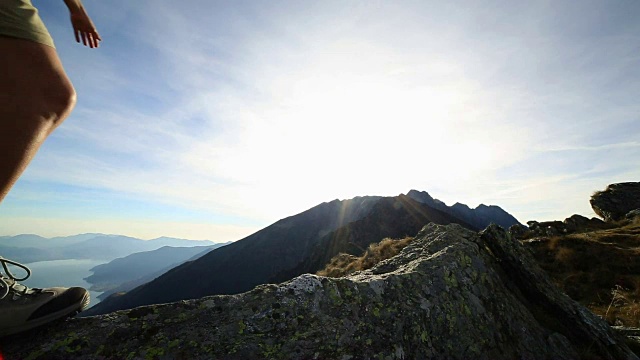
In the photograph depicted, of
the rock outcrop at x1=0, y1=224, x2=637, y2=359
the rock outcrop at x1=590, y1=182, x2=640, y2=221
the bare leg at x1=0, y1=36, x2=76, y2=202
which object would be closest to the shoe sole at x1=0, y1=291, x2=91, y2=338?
the rock outcrop at x1=0, y1=224, x2=637, y2=359

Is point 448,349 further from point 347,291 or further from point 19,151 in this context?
point 19,151

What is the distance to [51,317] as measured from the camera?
9.47 feet

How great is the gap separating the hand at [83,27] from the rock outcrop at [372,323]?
3.18 metres

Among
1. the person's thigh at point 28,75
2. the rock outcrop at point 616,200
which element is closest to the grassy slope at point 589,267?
the person's thigh at point 28,75

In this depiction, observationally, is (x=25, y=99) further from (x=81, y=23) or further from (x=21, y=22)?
(x=81, y=23)

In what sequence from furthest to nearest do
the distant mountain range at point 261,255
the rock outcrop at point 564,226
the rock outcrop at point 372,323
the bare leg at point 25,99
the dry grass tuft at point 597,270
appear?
the distant mountain range at point 261,255 < the rock outcrop at point 564,226 < the dry grass tuft at point 597,270 < the rock outcrop at point 372,323 < the bare leg at point 25,99

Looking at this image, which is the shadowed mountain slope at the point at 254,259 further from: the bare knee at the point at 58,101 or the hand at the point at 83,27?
the bare knee at the point at 58,101

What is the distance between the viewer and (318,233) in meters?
178

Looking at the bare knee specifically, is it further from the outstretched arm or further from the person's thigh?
the outstretched arm

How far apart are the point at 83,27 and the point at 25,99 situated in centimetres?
182

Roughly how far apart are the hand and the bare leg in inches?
50.1

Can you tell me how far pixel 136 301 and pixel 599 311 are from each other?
215m

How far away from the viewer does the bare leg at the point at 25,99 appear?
207 centimetres

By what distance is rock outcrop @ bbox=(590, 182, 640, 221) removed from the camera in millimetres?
41938
